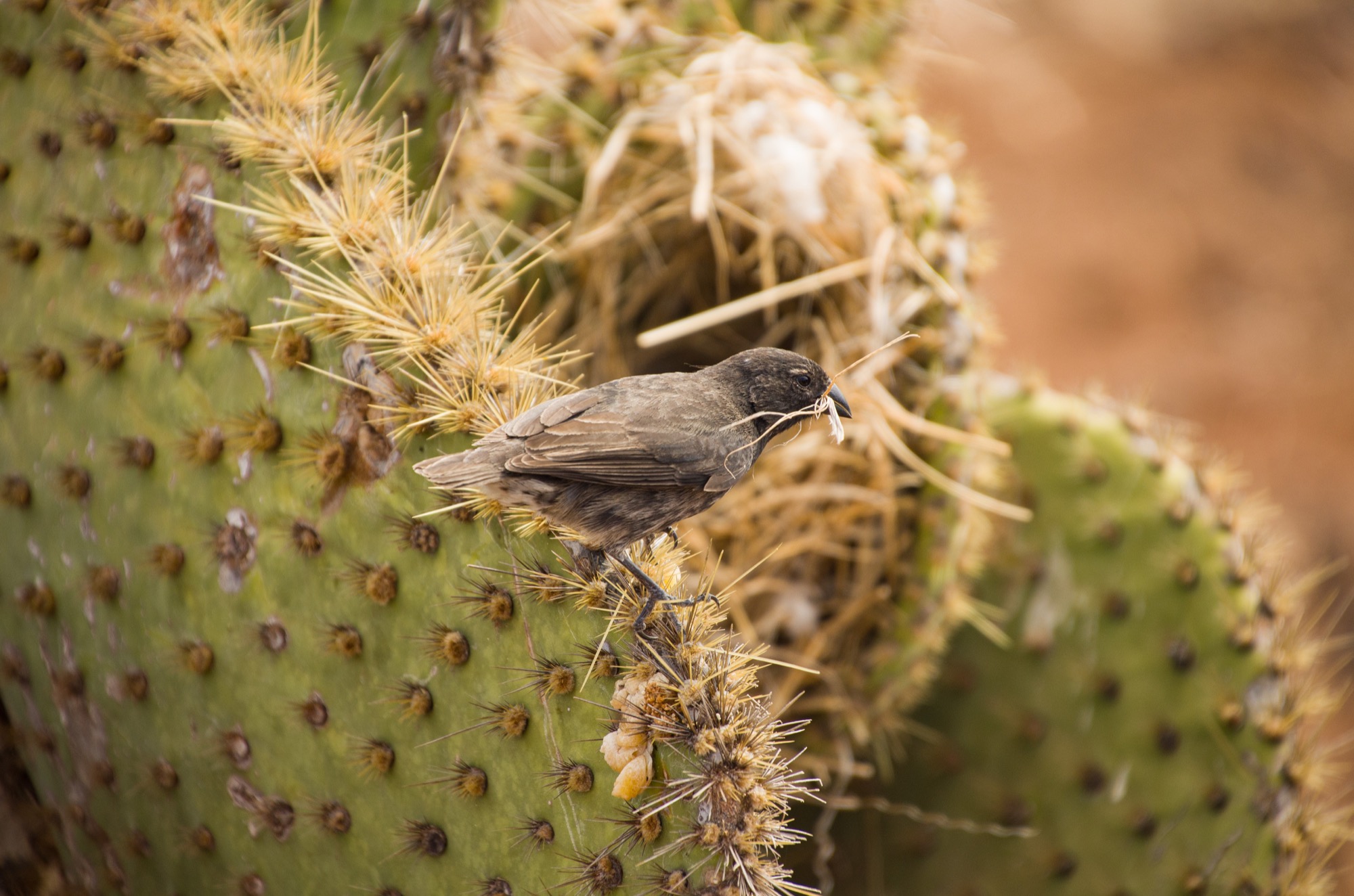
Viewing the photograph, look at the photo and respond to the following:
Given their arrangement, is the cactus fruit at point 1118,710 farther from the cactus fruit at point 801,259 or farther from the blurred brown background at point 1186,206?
the blurred brown background at point 1186,206

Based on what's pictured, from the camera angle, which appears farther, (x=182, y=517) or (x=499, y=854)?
A: (x=182, y=517)

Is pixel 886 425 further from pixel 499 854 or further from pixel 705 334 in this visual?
pixel 499 854

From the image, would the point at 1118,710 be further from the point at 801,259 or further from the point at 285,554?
the point at 285,554

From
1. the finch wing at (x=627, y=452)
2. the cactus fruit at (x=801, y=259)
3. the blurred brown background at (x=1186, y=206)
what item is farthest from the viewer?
the blurred brown background at (x=1186, y=206)

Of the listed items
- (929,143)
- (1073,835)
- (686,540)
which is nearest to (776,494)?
(686,540)

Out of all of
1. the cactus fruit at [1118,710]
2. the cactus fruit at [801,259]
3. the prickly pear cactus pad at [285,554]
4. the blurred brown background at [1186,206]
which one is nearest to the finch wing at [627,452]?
the prickly pear cactus pad at [285,554]

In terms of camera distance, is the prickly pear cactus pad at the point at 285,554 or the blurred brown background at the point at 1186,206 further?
the blurred brown background at the point at 1186,206

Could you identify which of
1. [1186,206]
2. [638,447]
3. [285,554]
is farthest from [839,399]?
[1186,206]
